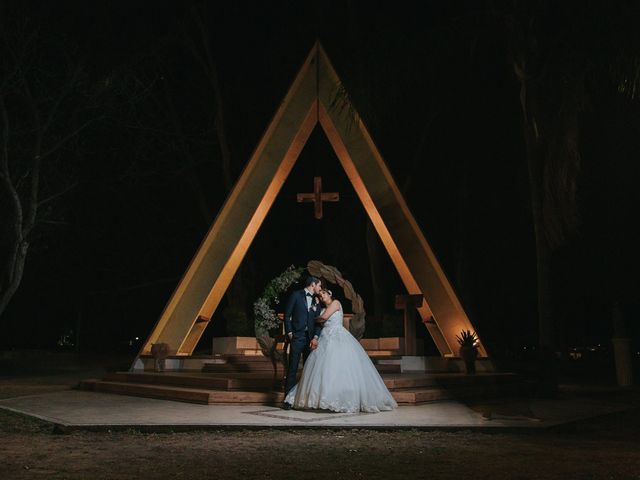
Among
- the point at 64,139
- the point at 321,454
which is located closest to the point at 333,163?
the point at 64,139

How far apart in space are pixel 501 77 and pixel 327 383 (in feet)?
36.5

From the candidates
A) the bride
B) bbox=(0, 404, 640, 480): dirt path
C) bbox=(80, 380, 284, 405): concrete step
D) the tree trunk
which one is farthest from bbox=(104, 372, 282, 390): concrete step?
the tree trunk

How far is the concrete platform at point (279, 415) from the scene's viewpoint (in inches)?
300

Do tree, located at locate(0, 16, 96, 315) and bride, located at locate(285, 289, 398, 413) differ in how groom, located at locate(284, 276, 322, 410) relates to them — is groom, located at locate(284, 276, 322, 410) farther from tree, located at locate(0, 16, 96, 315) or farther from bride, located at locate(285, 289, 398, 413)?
tree, located at locate(0, 16, 96, 315)

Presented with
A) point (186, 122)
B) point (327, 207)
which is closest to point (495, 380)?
point (327, 207)

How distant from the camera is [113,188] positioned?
72.9ft

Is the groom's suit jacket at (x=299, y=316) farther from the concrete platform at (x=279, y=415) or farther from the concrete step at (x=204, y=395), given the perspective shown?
the concrete step at (x=204, y=395)

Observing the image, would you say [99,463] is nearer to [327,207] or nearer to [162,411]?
[162,411]

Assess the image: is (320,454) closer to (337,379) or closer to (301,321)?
(337,379)

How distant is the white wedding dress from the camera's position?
28.5 feet

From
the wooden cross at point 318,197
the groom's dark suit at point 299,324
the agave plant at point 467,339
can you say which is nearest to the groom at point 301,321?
the groom's dark suit at point 299,324

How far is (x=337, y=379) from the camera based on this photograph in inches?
345

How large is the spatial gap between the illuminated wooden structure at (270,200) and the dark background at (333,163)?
1116mm

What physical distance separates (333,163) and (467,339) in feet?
37.3
